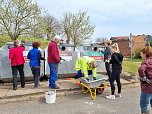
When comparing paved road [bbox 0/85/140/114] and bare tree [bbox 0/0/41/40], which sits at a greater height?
bare tree [bbox 0/0/41/40]

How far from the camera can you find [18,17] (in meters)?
18.2

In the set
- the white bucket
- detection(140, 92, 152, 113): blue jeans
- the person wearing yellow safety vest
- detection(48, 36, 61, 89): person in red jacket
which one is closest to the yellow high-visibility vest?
the person wearing yellow safety vest

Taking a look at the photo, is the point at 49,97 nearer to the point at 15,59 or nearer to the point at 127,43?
the point at 15,59

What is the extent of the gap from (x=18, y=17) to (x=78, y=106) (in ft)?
45.3

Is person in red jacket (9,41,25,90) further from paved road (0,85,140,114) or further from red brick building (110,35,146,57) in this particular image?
red brick building (110,35,146,57)

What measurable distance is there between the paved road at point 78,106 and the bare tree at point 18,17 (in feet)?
41.0

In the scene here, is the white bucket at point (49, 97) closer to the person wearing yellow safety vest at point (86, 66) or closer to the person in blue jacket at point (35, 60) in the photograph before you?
the person in blue jacket at point (35, 60)

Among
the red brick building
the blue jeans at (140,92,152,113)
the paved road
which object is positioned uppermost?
the red brick building

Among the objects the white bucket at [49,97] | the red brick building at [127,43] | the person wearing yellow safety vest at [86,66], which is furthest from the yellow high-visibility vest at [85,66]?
the red brick building at [127,43]

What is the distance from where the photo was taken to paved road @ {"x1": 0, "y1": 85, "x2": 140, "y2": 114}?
5.68 m

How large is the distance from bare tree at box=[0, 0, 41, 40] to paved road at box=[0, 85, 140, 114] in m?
12.5

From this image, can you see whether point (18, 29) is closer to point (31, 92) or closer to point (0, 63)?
point (0, 63)

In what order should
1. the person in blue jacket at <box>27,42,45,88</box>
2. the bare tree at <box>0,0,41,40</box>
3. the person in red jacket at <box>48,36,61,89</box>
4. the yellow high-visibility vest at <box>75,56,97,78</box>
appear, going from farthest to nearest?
the bare tree at <box>0,0,41,40</box>, the person in blue jacket at <box>27,42,45,88</box>, the yellow high-visibility vest at <box>75,56,97,78</box>, the person in red jacket at <box>48,36,61,89</box>

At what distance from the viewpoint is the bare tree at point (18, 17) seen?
17.9 m
